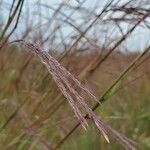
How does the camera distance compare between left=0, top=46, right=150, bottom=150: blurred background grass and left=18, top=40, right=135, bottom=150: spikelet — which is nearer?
left=18, top=40, right=135, bottom=150: spikelet

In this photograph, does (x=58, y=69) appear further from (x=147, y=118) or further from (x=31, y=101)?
(x=147, y=118)

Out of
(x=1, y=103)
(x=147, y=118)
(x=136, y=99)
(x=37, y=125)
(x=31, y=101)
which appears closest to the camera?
(x=37, y=125)

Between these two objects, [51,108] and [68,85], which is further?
[51,108]

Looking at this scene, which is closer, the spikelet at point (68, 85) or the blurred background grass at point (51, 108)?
the spikelet at point (68, 85)

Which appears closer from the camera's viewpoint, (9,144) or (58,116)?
(9,144)

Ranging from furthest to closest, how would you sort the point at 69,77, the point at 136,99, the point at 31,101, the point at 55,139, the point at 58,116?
the point at 136,99
the point at 58,116
the point at 55,139
the point at 31,101
the point at 69,77

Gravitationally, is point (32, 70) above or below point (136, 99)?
above

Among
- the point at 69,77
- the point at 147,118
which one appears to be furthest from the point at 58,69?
the point at 147,118

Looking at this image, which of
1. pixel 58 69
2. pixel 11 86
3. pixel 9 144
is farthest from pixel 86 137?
pixel 58 69

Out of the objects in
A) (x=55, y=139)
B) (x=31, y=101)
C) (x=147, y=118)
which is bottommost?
(x=147, y=118)
